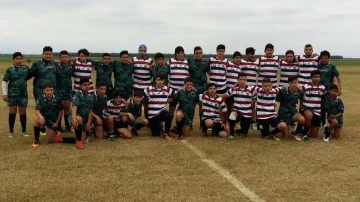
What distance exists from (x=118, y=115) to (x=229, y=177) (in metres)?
3.86

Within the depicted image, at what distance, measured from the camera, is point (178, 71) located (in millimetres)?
9883

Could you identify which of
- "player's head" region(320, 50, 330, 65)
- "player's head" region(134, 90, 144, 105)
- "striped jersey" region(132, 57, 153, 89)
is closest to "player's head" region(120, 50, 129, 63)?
"striped jersey" region(132, 57, 153, 89)

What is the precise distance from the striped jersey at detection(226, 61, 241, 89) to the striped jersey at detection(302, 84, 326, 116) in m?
1.64

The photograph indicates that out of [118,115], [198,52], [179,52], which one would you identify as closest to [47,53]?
[118,115]

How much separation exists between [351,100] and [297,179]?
1319cm

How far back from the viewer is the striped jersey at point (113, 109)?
9.20 metres

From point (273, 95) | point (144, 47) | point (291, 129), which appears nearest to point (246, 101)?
point (273, 95)

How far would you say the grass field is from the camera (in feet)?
17.5

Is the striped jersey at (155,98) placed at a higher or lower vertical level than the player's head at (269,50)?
lower

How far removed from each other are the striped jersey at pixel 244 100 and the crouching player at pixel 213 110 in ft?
1.07

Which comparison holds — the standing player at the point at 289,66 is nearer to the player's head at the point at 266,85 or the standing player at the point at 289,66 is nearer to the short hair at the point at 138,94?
the player's head at the point at 266,85

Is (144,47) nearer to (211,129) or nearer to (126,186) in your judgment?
(211,129)

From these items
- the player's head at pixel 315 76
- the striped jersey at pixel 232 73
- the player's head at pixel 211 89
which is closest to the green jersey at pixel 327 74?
the player's head at pixel 315 76

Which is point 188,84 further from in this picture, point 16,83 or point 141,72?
point 16,83
